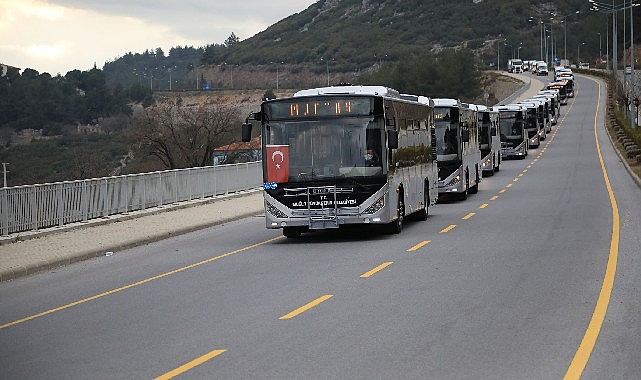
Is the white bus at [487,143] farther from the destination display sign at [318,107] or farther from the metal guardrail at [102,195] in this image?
the destination display sign at [318,107]

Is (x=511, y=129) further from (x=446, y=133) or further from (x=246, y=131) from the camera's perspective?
(x=246, y=131)

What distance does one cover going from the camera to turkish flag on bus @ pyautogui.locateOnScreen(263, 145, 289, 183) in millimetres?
24578

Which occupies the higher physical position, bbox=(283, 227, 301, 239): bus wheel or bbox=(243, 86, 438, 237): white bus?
bbox=(243, 86, 438, 237): white bus

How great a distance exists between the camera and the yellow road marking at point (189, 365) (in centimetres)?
1020

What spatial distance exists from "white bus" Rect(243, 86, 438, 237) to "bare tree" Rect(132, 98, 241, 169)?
53531mm

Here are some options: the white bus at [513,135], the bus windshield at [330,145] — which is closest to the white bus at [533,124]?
the white bus at [513,135]

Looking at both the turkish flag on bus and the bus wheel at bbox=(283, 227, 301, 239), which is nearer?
the turkish flag on bus

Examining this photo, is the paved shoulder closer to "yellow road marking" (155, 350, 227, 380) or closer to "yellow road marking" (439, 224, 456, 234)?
"yellow road marking" (439, 224, 456, 234)

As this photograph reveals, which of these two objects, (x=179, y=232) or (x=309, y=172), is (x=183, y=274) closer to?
(x=309, y=172)

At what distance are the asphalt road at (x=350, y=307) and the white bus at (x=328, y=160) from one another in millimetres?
661

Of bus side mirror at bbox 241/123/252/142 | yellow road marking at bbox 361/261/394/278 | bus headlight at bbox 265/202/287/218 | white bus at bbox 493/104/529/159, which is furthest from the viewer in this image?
white bus at bbox 493/104/529/159

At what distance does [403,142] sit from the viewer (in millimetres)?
27219

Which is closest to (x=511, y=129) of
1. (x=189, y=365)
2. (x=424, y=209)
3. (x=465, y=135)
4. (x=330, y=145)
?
(x=465, y=135)

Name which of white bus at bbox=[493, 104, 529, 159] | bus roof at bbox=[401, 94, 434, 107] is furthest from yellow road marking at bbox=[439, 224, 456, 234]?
white bus at bbox=[493, 104, 529, 159]
